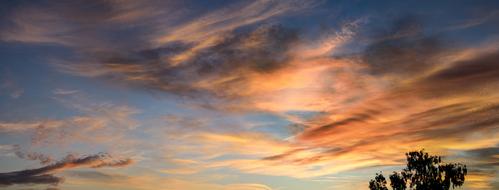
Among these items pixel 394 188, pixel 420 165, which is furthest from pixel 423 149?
pixel 394 188

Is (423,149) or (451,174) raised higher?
(423,149)

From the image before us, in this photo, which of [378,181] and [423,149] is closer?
[423,149]

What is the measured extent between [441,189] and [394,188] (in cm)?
689

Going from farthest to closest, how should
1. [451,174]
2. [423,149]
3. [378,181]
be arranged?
[378,181], [423,149], [451,174]

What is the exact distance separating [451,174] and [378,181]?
13.1m

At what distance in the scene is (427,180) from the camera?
63.1 meters

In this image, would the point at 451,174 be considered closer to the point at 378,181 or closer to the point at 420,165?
the point at 420,165

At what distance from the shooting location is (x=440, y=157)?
6291 centimetres

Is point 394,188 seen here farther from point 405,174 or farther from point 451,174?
point 451,174

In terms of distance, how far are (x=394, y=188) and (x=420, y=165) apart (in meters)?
5.23

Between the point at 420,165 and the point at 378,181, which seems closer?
the point at 420,165

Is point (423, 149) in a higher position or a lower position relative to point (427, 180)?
higher

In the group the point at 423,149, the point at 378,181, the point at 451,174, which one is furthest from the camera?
the point at 378,181

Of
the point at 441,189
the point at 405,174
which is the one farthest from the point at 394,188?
the point at 441,189
